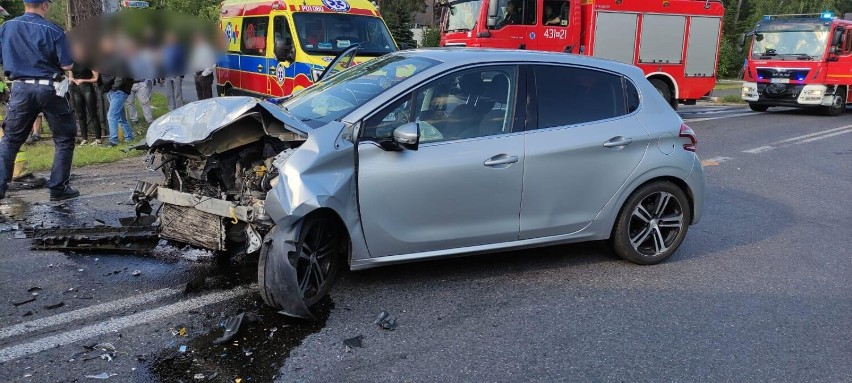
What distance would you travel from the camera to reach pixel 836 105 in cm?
1817

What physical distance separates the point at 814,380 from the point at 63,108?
21.3 feet

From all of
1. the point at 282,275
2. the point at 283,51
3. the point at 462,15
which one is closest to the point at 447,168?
the point at 282,275

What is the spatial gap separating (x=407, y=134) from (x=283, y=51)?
7.16 meters

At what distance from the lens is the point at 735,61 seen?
41750mm

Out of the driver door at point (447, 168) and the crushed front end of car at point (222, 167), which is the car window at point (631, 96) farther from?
the crushed front end of car at point (222, 167)

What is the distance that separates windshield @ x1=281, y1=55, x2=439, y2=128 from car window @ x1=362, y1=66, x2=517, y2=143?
192 millimetres

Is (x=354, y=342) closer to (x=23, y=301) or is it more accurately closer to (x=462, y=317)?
(x=462, y=317)

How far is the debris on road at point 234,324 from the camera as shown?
3.72 meters

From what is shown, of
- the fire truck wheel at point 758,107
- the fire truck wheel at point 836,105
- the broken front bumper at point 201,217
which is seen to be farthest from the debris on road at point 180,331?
the fire truck wheel at point 758,107

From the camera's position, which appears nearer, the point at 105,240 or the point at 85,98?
the point at 105,240

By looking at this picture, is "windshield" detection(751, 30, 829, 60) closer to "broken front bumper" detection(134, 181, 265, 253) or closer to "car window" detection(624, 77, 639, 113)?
"car window" detection(624, 77, 639, 113)

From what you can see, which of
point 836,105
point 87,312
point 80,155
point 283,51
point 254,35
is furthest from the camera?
point 836,105

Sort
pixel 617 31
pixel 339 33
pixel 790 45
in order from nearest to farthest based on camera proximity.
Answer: pixel 339 33 → pixel 617 31 → pixel 790 45

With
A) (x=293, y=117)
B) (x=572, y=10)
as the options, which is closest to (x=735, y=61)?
(x=572, y=10)
